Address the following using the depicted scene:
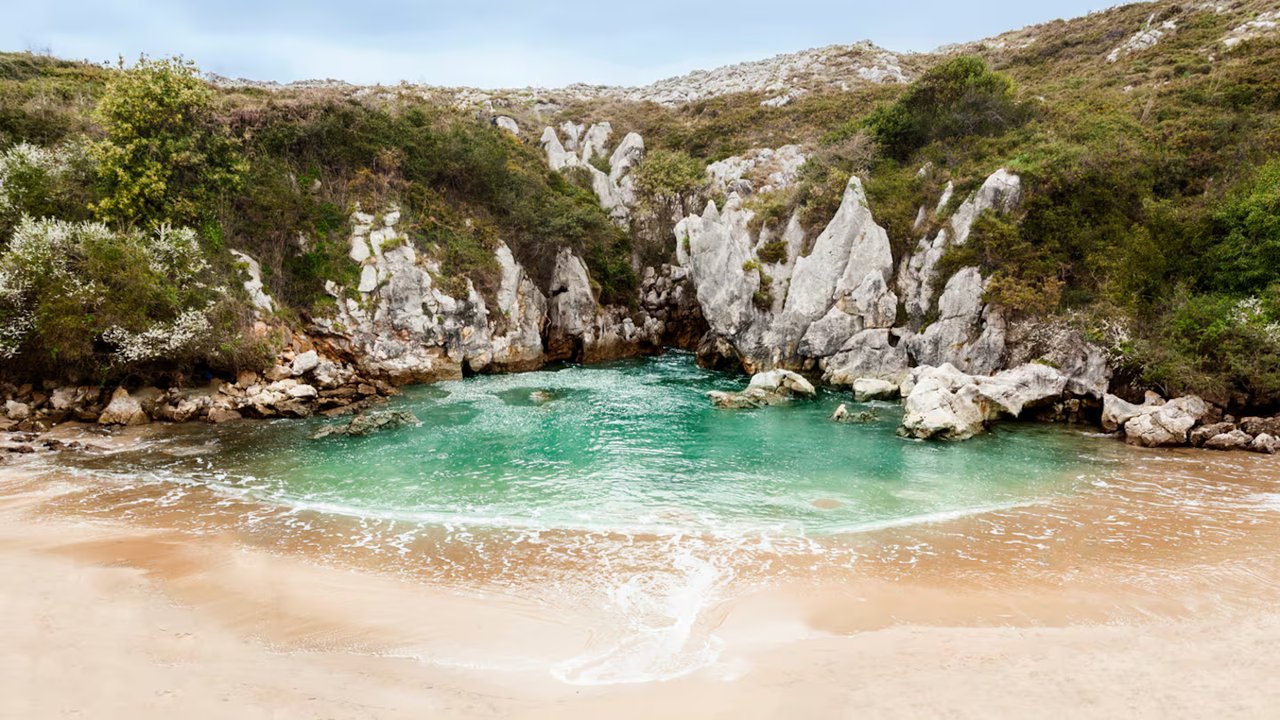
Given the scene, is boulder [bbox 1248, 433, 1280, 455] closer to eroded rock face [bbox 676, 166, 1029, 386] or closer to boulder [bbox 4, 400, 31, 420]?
eroded rock face [bbox 676, 166, 1029, 386]

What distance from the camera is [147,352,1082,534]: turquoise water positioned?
12531 mm

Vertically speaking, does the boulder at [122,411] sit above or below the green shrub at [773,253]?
below

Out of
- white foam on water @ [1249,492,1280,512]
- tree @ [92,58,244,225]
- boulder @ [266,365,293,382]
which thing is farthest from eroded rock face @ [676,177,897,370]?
tree @ [92,58,244,225]

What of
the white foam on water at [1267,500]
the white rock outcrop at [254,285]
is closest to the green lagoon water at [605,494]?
the white foam on water at [1267,500]

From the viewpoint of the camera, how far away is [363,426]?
1892 centimetres

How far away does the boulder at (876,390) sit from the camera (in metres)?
24.6

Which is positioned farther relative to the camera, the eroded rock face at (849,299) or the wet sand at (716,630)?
the eroded rock face at (849,299)

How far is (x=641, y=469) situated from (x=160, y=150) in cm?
2303

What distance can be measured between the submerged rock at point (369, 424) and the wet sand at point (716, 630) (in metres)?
7.01

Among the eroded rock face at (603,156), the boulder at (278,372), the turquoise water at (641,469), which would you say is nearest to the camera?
the turquoise water at (641,469)

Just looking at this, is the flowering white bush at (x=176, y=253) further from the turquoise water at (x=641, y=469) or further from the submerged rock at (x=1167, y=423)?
the submerged rock at (x=1167, y=423)

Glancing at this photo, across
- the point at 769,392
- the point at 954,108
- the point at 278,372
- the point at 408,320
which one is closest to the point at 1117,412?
the point at 769,392

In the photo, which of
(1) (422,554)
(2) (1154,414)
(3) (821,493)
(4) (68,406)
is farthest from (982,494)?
(4) (68,406)

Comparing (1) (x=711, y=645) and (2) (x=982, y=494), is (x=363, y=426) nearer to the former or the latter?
(1) (x=711, y=645)
